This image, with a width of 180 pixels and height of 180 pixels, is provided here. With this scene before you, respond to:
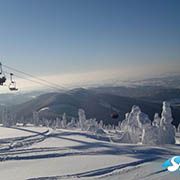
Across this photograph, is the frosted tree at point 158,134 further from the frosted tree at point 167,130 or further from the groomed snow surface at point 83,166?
the groomed snow surface at point 83,166

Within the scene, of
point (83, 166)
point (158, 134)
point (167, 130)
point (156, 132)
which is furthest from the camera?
point (167, 130)

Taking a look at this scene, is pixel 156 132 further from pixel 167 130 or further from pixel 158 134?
pixel 167 130

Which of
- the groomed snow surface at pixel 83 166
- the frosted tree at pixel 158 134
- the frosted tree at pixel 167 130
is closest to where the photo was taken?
the groomed snow surface at pixel 83 166

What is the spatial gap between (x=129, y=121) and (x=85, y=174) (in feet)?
144

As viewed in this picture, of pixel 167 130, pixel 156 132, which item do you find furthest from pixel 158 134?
pixel 167 130

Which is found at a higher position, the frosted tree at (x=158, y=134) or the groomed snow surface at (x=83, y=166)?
the frosted tree at (x=158, y=134)

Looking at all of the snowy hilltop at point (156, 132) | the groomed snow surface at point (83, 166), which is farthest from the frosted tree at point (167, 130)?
the groomed snow surface at point (83, 166)

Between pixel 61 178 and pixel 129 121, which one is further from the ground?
pixel 129 121

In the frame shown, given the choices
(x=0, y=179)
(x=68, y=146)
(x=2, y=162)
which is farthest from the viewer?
(x=68, y=146)

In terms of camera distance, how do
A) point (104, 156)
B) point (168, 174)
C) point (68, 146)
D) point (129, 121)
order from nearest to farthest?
point (168, 174) → point (104, 156) → point (68, 146) → point (129, 121)

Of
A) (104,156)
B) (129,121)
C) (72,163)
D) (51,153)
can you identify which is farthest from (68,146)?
(129,121)

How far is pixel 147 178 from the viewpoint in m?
27.8

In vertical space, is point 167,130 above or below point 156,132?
above

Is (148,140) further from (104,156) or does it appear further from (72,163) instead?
(72,163)
